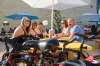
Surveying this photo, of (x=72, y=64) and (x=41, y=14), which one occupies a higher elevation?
(x=72, y=64)

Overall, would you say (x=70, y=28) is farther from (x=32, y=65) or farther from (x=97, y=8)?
(x=97, y=8)

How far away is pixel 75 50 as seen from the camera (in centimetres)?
721

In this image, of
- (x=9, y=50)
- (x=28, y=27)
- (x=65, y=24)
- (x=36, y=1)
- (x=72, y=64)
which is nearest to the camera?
(x=72, y=64)

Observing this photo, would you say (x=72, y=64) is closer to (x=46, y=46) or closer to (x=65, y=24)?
(x=46, y=46)

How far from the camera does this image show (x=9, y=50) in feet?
22.9

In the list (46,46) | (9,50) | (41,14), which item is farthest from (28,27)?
(41,14)

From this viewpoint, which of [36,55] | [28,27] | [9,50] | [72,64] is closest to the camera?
[72,64]

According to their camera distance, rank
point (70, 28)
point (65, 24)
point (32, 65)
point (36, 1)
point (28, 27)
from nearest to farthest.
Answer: point (32, 65)
point (28, 27)
point (70, 28)
point (65, 24)
point (36, 1)

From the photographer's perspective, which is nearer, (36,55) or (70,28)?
(36,55)

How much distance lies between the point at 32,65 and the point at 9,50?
1.27 metres

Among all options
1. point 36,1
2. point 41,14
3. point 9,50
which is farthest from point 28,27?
point 41,14

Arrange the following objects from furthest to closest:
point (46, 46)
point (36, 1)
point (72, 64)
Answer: point (36, 1) < point (46, 46) < point (72, 64)

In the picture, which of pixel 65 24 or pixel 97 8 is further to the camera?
pixel 97 8

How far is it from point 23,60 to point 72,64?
162cm
